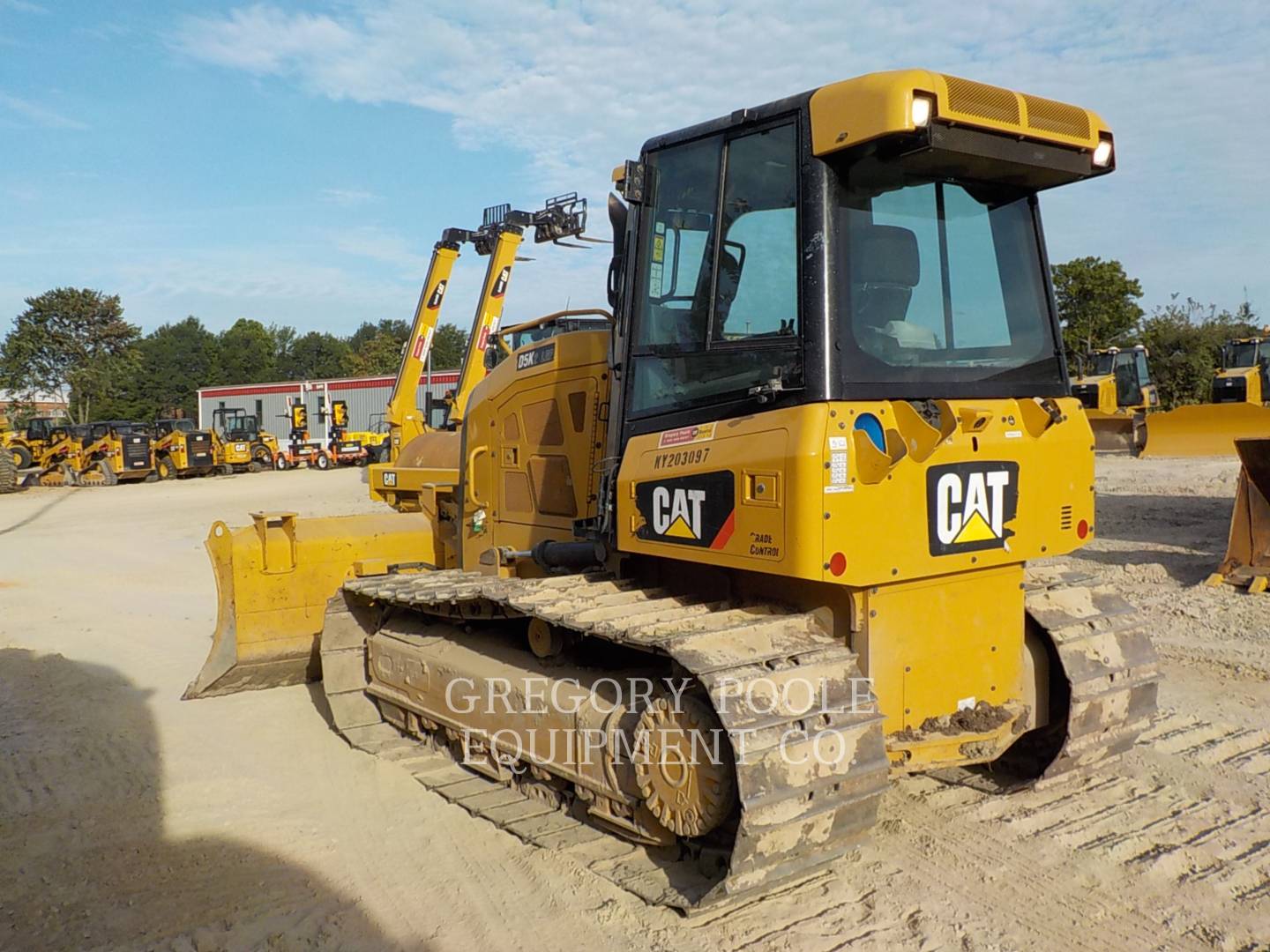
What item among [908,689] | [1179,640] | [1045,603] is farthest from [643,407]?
[1179,640]

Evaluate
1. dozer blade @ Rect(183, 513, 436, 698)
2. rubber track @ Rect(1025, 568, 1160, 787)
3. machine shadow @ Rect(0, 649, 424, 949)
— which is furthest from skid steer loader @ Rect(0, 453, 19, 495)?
rubber track @ Rect(1025, 568, 1160, 787)

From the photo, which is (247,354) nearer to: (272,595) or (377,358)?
(377,358)

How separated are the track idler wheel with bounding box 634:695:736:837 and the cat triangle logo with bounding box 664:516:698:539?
63cm

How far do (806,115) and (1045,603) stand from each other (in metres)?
2.33

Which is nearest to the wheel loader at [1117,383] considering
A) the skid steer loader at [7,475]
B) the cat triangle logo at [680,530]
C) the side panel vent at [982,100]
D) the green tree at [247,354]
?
the side panel vent at [982,100]

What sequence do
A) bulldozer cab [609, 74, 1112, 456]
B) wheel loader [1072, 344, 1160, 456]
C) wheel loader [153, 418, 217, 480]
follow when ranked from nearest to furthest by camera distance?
bulldozer cab [609, 74, 1112, 456] < wheel loader [1072, 344, 1160, 456] < wheel loader [153, 418, 217, 480]

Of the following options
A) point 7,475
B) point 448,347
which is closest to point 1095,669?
point 7,475

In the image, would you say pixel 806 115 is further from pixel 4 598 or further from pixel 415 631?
pixel 4 598

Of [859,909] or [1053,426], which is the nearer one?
[859,909]

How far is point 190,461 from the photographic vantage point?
30594 mm

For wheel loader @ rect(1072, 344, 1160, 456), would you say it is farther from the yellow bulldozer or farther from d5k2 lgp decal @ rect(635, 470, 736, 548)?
d5k2 lgp decal @ rect(635, 470, 736, 548)

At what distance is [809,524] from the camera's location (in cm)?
338

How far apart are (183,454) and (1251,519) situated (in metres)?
28.7

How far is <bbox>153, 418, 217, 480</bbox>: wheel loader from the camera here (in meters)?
30.5
